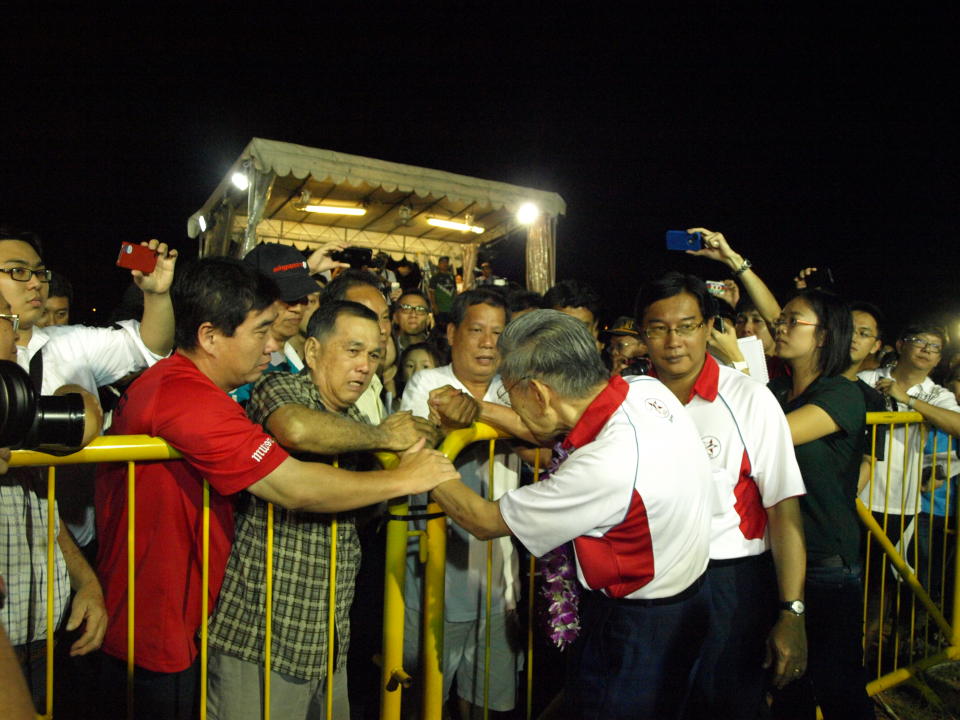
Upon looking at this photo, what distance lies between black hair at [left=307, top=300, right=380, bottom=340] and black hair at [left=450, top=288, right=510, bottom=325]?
917mm

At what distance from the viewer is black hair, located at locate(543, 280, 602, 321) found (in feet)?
15.4

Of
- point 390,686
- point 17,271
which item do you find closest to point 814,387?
point 390,686

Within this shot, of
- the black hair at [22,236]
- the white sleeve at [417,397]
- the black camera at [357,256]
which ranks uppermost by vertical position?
the black camera at [357,256]

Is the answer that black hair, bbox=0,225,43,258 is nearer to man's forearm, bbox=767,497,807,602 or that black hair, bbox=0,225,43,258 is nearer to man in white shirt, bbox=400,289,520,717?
man in white shirt, bbox=400,289,520,717

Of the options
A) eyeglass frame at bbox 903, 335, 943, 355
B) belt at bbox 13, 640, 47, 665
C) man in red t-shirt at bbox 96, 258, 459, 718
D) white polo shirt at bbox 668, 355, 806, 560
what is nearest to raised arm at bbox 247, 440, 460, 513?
man in red t-shirt at bbox 96, 258, 459, 718

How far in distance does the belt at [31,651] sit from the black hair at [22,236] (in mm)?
1817

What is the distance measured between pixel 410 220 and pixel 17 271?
28.2 feet

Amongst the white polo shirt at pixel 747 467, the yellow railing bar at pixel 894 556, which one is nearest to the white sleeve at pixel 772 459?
the white polo shirt at pixel 747 467

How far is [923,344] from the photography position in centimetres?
493

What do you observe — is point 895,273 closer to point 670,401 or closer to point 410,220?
point 410,220

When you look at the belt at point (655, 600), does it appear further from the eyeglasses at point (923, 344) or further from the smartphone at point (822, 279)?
the eyeglasses at point (923, 344)

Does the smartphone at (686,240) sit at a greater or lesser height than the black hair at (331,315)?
greater

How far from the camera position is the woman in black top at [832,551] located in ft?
8.89

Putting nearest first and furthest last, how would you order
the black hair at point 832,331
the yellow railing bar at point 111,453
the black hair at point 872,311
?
the yellow railing bar at point 111,453 → the black hair at point 832,331 → the black hair at point 872,311
